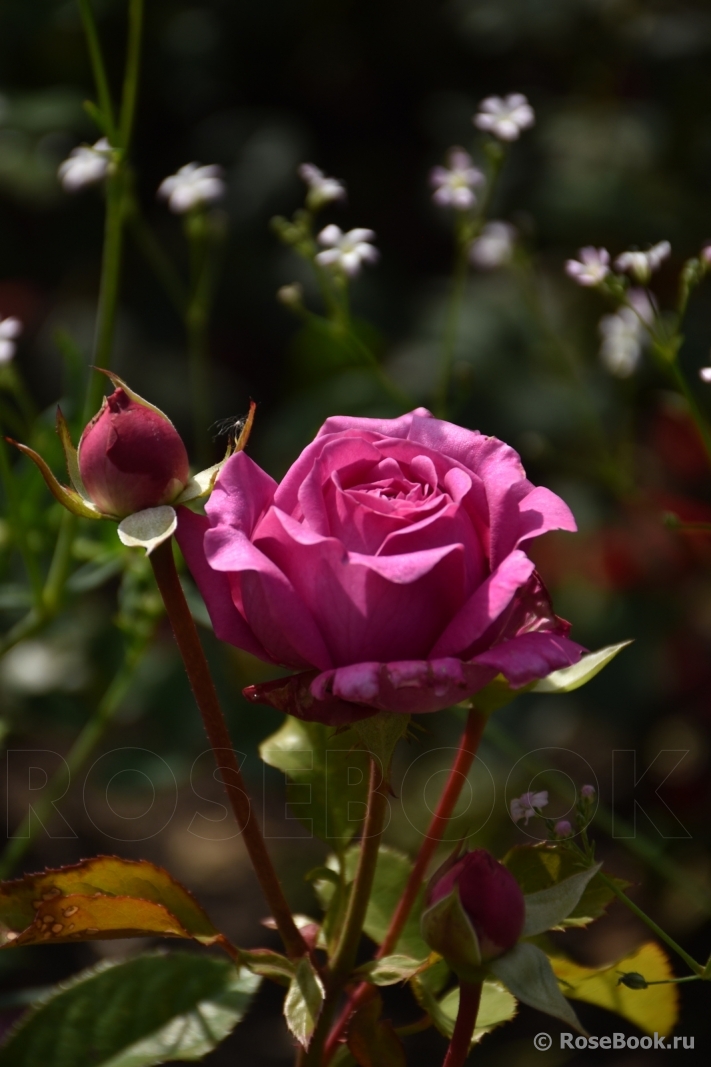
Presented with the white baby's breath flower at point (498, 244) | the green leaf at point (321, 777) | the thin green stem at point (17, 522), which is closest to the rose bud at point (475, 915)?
the green leaf at point (321, 777)

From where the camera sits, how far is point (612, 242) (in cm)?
150

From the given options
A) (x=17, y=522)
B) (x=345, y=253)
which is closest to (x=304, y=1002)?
(x=17, y=522)

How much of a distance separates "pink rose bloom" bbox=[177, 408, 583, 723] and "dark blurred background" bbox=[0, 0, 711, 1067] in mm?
663

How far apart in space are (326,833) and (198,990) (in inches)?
4.4

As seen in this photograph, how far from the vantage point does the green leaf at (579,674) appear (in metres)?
0.41

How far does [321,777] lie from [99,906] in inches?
4.6

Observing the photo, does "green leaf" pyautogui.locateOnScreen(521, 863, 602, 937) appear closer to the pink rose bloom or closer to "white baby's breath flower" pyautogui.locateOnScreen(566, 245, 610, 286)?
the pink rose bloom

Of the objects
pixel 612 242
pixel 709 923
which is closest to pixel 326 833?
pixel 709 923

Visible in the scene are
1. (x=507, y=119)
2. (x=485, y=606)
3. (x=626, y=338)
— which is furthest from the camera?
(x=626, y=338)

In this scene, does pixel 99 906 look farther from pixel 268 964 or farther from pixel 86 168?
pixel 86 168

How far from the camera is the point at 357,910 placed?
1.39 ft

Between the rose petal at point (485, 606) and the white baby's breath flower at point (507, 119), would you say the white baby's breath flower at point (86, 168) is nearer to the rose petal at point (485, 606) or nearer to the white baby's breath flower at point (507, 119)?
the white baby's breath flower at point (507, 119)

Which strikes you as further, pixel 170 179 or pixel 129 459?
pixel 170 179

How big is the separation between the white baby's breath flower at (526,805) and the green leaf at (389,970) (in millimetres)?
62
